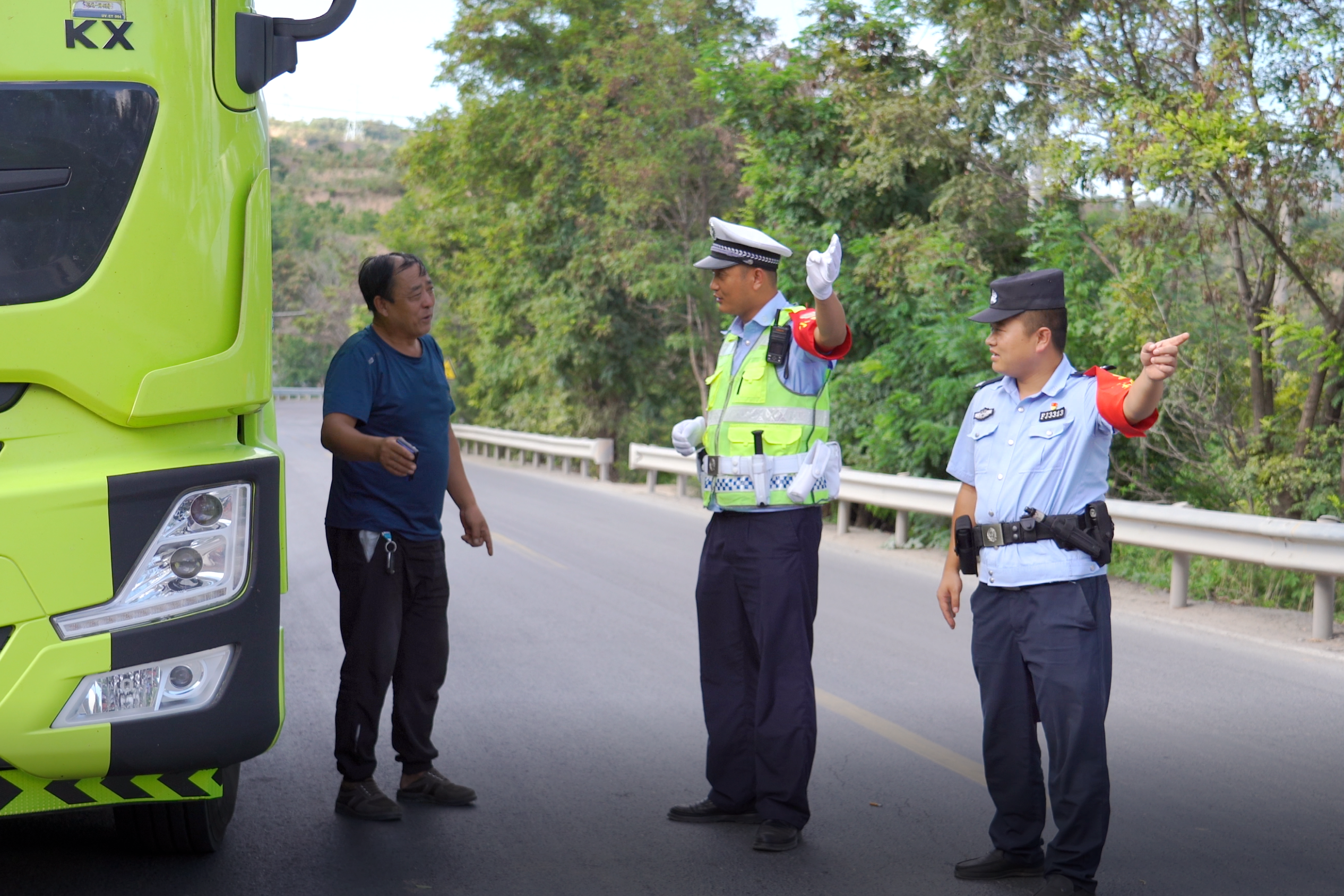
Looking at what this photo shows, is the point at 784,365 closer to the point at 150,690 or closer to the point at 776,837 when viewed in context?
the point at 776,837

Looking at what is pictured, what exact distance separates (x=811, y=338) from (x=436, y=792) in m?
2.18

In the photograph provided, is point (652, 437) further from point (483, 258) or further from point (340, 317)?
point (340, 317)

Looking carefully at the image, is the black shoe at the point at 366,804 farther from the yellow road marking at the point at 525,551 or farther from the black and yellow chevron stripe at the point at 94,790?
the yellow road marking at the point at 525,551

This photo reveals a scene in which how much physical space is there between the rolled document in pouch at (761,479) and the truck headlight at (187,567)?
6.25 feet

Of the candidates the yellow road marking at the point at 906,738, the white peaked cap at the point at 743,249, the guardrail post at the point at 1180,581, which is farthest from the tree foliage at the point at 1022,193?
the white peaked cap at the point at 743,249

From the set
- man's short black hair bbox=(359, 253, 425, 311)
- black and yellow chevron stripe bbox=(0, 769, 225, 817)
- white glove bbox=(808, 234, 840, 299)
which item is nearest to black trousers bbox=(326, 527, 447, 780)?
man's short black hair bbox=(359, 253, 425, 311)

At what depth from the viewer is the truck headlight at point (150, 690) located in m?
2.98

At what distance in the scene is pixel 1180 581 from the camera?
30.5 ft

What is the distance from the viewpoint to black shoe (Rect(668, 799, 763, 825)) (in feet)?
15.8

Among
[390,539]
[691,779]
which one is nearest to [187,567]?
[390,539]

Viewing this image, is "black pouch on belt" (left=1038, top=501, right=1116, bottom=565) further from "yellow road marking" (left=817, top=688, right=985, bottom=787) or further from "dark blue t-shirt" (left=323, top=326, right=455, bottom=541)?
"dark blue t-shirt" (left=323, top=326, right=455, bottom=541)

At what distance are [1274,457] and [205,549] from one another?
9.76 metres

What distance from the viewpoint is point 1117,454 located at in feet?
42.6

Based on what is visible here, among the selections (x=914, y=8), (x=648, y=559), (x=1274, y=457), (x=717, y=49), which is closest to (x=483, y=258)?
(x=717, y=49)
